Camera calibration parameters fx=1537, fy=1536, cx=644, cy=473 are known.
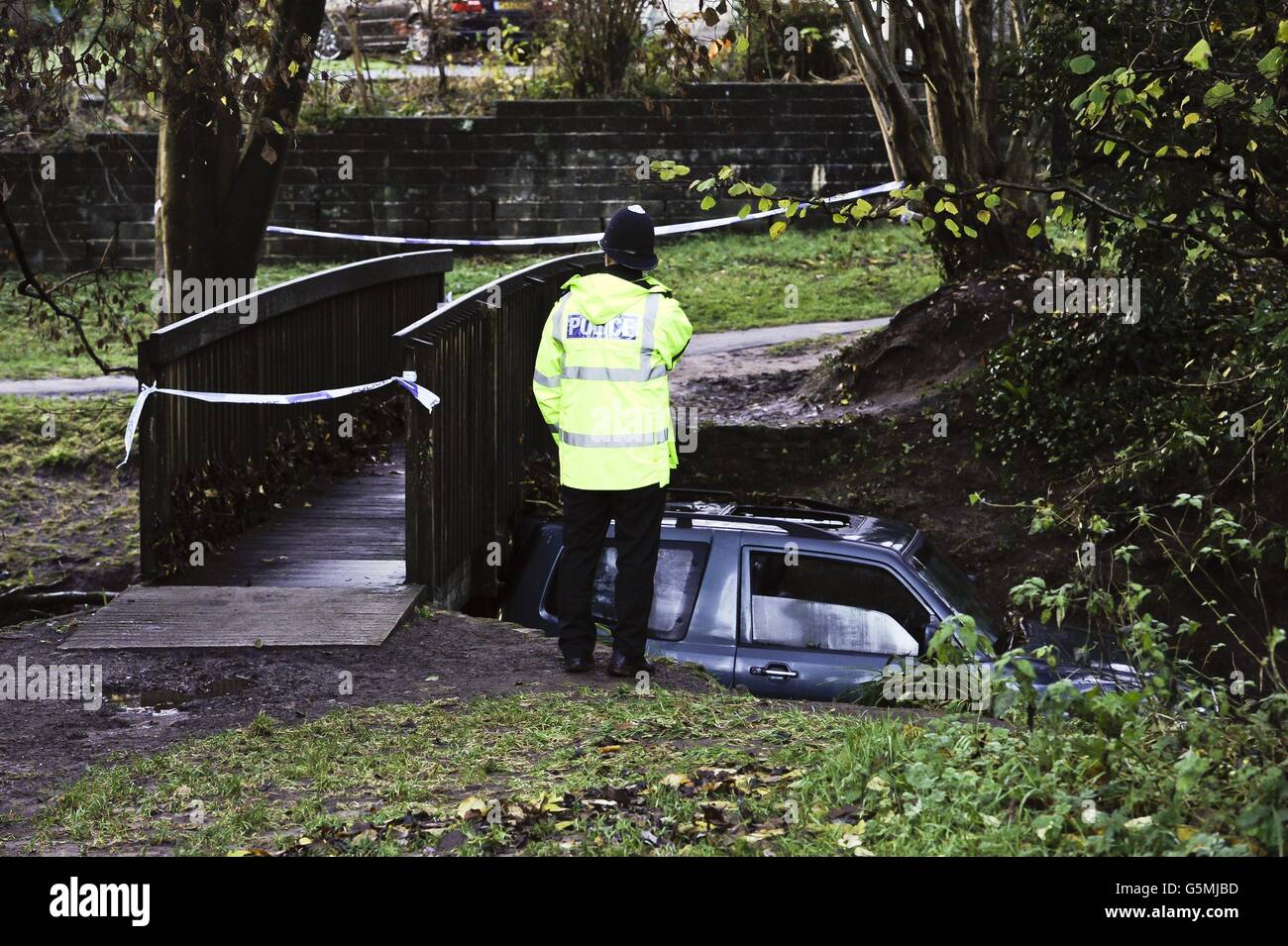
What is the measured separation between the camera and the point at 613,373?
688 cm

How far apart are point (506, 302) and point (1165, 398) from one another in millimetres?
4885

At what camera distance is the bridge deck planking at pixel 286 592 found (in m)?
7.66

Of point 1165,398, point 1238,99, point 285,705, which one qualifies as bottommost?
point 285,705

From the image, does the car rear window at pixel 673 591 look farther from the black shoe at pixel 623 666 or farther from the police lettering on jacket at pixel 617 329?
the police lettering on jacket at pixel 617 329

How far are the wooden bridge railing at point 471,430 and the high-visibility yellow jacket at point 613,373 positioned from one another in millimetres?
1491

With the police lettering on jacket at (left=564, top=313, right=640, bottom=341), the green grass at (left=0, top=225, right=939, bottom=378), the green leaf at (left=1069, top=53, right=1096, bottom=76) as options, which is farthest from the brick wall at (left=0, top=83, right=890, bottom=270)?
the green leaf at (left=1069, top=53, right=1096, bottom=76)

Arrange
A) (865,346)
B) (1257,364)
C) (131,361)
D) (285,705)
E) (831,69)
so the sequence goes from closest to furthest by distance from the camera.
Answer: (285,705) < (1257,364) < (865,346) < (131,361) < (831,69)

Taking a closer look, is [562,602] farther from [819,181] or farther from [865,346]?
[819,181]

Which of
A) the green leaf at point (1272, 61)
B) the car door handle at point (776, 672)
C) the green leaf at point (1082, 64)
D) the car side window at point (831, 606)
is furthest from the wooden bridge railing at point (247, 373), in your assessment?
the green leaf at point (1272, 61)

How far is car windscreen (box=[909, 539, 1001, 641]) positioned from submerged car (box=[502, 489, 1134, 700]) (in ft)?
0.04

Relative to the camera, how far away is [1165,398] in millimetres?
11281

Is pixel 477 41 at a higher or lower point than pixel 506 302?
higher

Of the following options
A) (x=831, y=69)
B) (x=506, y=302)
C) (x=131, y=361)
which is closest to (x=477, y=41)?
(x=831, y=69)

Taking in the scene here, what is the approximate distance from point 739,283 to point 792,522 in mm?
11908
